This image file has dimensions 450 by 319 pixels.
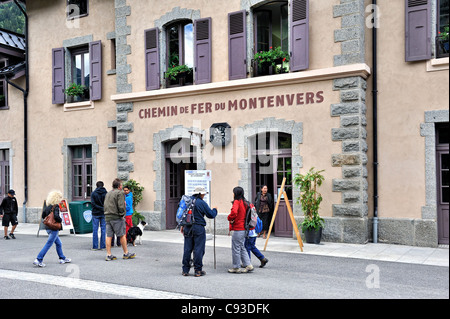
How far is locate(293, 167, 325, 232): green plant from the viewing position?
11711mm

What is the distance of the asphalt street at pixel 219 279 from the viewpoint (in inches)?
267

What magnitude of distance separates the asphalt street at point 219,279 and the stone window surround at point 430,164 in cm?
256

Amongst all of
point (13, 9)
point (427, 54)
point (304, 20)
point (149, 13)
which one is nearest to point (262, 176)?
point (304, 20)

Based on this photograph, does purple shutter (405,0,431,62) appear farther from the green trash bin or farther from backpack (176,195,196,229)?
the green trash bin

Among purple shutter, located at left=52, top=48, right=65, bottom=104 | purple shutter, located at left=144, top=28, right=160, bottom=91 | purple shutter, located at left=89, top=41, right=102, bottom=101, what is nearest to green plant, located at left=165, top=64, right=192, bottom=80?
purple shutter, located at left=144, top=28, right=160, bottom=91

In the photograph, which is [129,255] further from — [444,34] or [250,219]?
[444,34]

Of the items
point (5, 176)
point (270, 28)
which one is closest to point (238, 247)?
point (270, 28)

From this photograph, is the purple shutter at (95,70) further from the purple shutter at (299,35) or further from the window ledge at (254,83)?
the purple shutter at (299,35)

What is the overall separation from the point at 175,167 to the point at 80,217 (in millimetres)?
3313

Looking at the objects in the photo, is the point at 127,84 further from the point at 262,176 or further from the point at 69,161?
the point at 262,176

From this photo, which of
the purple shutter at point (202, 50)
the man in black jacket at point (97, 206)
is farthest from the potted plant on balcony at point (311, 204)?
the man in black jacket at point (97, 206)

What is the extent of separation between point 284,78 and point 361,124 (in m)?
2.33

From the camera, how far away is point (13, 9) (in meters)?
32.2

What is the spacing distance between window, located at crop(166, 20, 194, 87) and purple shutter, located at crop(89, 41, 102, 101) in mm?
2875
